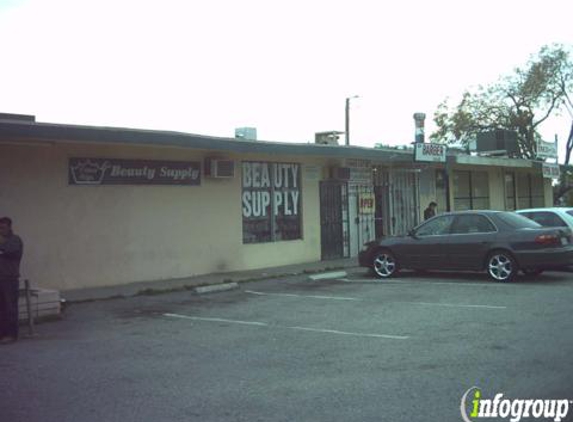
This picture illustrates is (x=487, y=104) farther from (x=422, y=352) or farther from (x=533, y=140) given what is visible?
(x=422, y=352)

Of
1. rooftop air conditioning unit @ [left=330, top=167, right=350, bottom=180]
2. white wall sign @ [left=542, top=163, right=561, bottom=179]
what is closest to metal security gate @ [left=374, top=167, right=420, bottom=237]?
rooftop air conditioning unit @ [left=330, top=167, right=350, bottom=180]

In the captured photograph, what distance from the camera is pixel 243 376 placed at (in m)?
6.43

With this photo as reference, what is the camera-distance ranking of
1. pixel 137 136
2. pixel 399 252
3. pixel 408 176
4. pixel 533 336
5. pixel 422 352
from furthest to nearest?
1. pixel 408 176
2. pixel 399 252
3. pixel 137 136
4. pixel 533 336
5. pixel 422 352

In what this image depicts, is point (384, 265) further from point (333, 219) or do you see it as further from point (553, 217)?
point (333, 219)

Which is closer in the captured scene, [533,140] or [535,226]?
[535,226]

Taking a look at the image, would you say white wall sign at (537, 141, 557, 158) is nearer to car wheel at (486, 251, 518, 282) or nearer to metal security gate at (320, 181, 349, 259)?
metal security gate at (320, 181, 349, 259)

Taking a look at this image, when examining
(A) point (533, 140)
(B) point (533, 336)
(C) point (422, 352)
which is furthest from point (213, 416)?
(A) point (533, 140)

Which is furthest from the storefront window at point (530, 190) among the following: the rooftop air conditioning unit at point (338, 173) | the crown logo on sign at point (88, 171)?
the crown logo on sign at point (88, 171)

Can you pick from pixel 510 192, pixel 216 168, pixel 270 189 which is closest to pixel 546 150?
pixel 510 192

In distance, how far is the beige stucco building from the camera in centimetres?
1273

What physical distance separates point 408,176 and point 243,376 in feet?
54.6

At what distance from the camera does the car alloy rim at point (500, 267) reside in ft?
41.9

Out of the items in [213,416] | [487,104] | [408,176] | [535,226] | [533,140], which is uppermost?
[487,104]

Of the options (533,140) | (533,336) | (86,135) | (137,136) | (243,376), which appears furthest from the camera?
(533,140)
